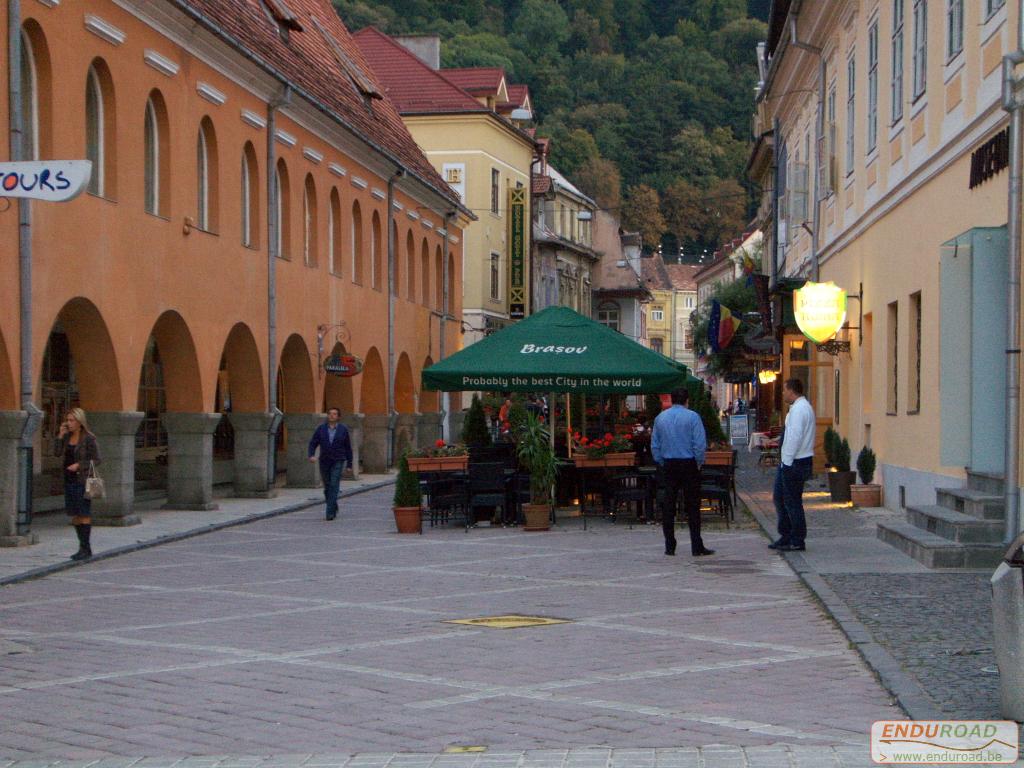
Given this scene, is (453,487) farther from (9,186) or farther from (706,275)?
(706,275)

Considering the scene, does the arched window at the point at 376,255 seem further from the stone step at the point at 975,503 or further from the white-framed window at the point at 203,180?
the stone step at the point at 975,503

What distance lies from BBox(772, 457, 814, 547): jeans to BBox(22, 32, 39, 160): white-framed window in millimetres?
9653

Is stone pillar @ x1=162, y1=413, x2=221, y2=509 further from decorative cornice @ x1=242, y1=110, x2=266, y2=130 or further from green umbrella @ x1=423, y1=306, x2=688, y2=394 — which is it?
decorative cornice @ x1=242, y1=110, x2=266, y2=130

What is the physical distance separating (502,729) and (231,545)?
1197cm

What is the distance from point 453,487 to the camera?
2142cm

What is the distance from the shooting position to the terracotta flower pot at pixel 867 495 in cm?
2272

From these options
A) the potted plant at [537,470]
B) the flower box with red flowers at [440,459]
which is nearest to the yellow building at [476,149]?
the flower box with red flowers at [440,459]

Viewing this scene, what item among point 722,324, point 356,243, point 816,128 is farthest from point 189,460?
point 722,324

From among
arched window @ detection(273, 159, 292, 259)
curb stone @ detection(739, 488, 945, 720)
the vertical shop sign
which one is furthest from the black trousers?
the vertical shop sign

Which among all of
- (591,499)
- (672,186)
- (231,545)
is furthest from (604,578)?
(672,186)

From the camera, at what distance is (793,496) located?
1666 centimetres

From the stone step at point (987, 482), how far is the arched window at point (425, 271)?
2790 centimetres

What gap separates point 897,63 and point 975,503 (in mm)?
9014

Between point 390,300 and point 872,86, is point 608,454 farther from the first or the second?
point 390,300
